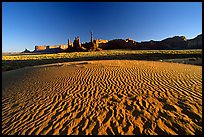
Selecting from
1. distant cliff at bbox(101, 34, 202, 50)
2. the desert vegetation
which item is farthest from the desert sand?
distant cliff at bbox(101, 34, 202, 50)

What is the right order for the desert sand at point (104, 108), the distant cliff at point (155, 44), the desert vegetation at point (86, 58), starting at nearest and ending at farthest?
1. the desert sand at point (104, 108)
2. the desert vegetation at point (86, 58)
3. the distant cliff at point (155, 44)

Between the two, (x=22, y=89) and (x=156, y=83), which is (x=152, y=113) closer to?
(x=156, y=83)

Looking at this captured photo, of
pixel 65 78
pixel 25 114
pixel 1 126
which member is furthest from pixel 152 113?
pixel 65 78

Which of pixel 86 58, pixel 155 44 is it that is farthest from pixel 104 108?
pixel 155 44

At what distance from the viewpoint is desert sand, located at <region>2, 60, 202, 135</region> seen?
4.25m

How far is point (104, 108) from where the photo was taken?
5.39m

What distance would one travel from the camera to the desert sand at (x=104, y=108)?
4.25 metres

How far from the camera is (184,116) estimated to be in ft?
15.4

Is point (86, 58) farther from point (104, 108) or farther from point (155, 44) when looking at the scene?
point (155, 44)

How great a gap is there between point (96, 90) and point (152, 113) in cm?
309

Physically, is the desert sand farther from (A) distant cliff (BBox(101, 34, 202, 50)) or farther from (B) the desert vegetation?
(A) distant cliff (BBox(101, 34, 202, 50))

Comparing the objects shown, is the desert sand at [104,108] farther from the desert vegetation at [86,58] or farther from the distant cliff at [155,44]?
the distant cliff at [155,44]

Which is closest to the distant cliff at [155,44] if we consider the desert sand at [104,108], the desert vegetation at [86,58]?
the desert vegetation at [86,58]

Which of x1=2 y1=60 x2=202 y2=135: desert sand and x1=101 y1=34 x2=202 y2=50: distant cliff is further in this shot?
x1=101 y1=34 x2=202 y2=50: distant cliff
